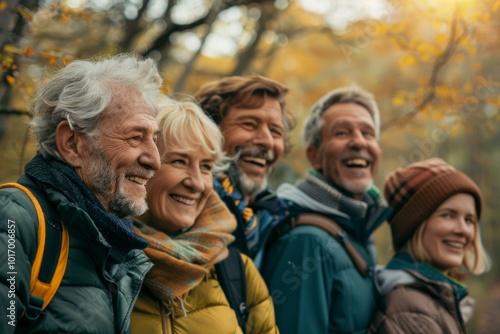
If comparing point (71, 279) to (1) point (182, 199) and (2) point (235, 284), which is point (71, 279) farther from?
(2) point (235, 284)

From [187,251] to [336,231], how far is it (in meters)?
1.24

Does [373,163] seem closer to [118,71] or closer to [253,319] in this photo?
[253,319]

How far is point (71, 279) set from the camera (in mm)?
2299

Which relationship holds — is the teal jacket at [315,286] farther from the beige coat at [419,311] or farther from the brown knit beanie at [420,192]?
the brown knit beanie at [420,192]

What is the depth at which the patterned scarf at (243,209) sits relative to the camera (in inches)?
154

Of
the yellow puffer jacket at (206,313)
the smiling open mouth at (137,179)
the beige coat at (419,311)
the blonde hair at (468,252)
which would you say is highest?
the blonde hair at (468,252)

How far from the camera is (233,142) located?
4.08 metres

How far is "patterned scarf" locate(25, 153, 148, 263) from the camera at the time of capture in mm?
2416

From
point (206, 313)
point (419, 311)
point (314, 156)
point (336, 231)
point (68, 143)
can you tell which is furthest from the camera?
point (314, 156)

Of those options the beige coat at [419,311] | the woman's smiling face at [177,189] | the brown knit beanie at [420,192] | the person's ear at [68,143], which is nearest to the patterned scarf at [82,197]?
the person's ear at [68,143]

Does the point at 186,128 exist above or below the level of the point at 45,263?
above

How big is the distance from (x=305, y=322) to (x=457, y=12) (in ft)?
14.8

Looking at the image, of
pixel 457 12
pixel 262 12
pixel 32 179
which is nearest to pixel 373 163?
pixel 32 179

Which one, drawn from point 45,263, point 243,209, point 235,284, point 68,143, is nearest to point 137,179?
point 68,143
